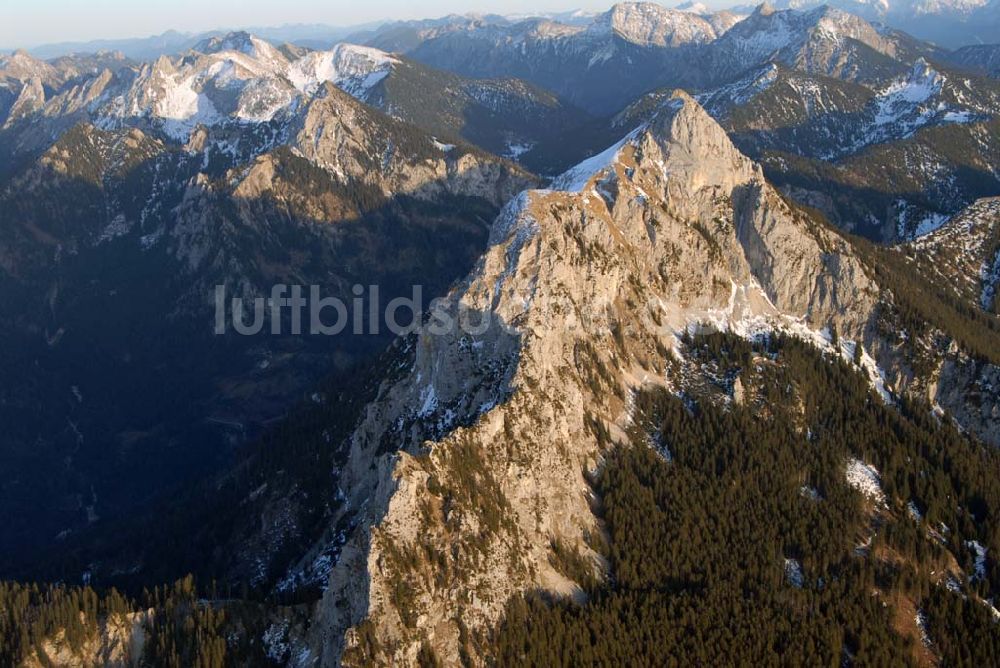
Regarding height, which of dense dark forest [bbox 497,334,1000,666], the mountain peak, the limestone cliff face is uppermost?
the mountain peak

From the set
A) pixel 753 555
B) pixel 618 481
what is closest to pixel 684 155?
pixel 618 481

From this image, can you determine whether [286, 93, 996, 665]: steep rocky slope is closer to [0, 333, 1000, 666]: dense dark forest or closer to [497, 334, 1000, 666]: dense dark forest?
[0, 333, 1000, 666]: dense dark forest

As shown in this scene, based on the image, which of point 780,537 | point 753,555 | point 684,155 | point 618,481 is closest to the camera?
point 753,555

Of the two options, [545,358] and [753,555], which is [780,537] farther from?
[545,358]

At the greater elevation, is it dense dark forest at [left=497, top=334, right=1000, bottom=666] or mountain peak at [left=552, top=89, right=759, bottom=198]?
mountain peak at [left=552, top=89, right=759, bottom=198]

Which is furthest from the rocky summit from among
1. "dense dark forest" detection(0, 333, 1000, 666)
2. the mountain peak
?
the mountain peak

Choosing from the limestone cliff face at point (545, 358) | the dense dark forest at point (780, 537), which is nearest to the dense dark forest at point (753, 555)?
the dense dark forest at point (780, 537)

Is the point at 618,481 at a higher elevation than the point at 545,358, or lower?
lower
